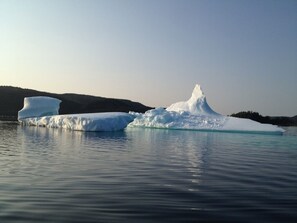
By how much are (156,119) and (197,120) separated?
595cm

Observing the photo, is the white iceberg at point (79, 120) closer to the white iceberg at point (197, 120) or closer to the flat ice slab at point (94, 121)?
the flat ice slab at point (94, 121)

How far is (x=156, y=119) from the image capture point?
49344 millimetres

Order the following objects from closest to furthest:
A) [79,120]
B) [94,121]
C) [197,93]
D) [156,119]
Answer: [94,121]
[79,120]
[156,119]
[197,93]

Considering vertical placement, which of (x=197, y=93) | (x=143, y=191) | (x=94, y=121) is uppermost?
(x=197, y=93)

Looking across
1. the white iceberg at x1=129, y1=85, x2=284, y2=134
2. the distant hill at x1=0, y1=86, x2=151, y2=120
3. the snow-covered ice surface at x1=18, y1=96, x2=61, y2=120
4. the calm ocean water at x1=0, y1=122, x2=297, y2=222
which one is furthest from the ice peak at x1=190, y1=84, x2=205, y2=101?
the distant hill at x1=0, y1=86, x2=151, y2=120

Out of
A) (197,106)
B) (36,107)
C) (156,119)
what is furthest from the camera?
(36,107)

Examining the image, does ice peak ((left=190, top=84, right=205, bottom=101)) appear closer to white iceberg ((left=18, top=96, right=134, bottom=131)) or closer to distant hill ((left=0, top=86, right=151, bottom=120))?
white iceberg ((left=18, top=96, right=134, bottom=131))

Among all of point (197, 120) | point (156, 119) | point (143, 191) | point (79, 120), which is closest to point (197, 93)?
point (197, 120)

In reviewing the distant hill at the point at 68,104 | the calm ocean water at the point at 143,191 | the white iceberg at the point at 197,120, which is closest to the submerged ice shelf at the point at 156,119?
the white iceberg at the point at 197,120

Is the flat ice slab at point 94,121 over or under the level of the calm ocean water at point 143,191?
over

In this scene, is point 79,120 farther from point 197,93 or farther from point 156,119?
point 197,93

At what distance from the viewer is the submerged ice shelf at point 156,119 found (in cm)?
4259

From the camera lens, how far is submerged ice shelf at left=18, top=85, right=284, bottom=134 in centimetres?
4259

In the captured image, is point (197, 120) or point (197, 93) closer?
point (197, 120)
